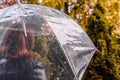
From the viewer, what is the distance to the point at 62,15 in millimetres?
4336

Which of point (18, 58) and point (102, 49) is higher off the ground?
point (18, 58)

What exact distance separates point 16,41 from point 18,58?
8.1 inches

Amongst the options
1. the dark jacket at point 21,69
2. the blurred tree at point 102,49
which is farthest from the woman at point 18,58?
the blurred tree at point 102,49

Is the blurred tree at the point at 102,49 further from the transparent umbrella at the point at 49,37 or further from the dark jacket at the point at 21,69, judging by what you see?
the dark jacket at the point at 21,69

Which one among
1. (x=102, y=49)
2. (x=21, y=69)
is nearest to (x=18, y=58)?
(x=21, y=69)

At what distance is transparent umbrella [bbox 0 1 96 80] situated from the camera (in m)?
3.83

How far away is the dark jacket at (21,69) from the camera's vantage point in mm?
3605

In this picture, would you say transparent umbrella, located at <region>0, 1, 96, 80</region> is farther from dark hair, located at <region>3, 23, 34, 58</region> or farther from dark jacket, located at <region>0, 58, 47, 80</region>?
dark jacket, located at <region>0, 58, 47, 80</region>

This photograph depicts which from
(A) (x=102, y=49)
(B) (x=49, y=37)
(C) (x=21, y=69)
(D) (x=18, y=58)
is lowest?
(A) (x=102, y=49)

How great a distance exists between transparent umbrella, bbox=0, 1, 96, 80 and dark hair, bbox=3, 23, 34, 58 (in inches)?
0.5

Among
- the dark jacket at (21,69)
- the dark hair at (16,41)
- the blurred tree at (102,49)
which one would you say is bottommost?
the blurred tree at (102,49)

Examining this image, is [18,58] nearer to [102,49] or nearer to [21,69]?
[21,69]

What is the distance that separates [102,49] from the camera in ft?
24.1

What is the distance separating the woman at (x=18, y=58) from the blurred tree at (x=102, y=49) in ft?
12.0
